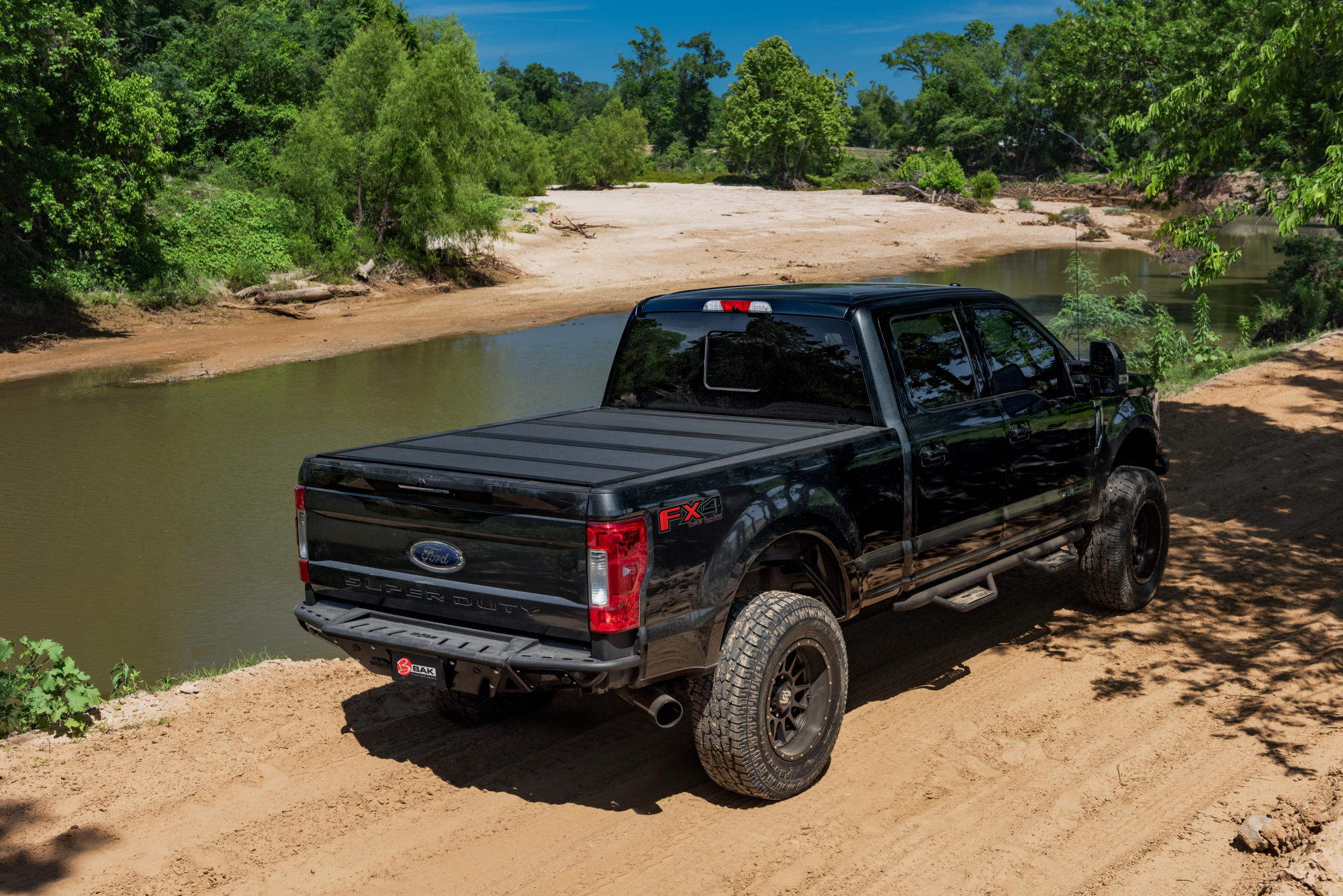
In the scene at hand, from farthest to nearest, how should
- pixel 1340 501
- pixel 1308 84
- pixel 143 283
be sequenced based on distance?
pixel 143 283 → pixel 1308 84 → pixel 1340 501

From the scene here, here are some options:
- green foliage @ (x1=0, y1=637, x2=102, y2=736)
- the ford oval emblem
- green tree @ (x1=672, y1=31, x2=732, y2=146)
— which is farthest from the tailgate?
green tree @ (x1=672, y1=31, x2=732, y2=146)

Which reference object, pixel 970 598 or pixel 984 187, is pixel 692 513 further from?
pixel 984 187

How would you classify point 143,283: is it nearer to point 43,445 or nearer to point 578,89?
point 43,445

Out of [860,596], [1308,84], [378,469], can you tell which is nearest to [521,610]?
[378,469]

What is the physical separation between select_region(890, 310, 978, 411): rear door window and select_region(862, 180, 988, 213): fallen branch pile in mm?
51801

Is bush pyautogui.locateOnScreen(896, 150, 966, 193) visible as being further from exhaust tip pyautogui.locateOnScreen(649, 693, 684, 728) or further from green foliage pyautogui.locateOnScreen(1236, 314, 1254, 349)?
exhaust tip pyautogui.locateOnScreen(649, 693, 684, 728)

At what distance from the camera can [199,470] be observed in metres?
14.2

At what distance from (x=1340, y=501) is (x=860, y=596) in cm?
637

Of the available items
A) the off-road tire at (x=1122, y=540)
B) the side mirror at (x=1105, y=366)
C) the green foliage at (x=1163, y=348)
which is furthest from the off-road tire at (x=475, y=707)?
the green foliage at (x=1163, y=348)

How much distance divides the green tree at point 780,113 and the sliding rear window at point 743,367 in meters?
69.5

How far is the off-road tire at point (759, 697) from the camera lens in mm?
4566

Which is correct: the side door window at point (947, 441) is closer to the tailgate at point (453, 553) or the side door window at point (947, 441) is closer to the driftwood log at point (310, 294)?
the tailgate at point (453, 553)

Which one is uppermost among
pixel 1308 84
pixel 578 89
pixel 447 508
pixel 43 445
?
pixel 578 89

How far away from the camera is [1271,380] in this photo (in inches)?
587
